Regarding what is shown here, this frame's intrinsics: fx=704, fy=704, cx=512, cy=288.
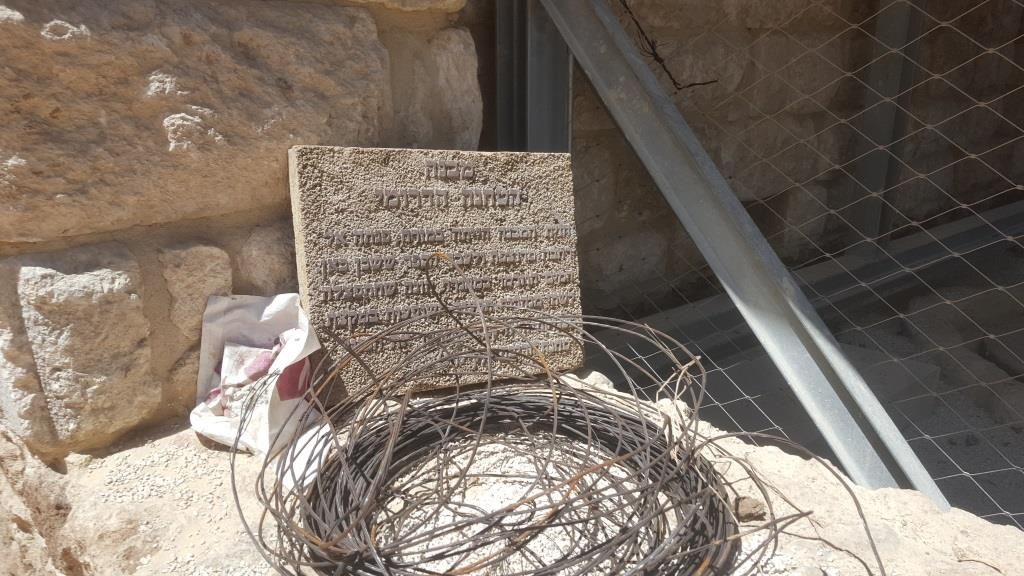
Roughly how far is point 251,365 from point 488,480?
51cm

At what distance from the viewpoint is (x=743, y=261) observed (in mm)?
1531

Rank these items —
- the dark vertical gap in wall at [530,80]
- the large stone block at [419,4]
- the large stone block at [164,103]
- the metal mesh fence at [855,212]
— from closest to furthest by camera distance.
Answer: the large stone block at [164,103]
the large stone block at [419,4]
the dark vertical gap in wall at [530,80]
the metal mesh fence at [855,212]

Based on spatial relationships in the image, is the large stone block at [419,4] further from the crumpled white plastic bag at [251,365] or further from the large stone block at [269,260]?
the crumpled white plastic bag at [251,365]

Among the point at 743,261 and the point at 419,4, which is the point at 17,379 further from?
the point at 743,261

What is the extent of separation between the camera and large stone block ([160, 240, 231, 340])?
1.28 m

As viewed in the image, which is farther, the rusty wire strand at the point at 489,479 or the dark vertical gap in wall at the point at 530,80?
the dark vertical gap in wall at the point at 530,80

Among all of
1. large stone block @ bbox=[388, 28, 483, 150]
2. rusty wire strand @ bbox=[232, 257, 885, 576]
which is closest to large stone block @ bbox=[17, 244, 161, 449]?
rusty wire strand @ bbox=[232, 257, 885, 576]

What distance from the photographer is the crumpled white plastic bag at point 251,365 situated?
1277 mm

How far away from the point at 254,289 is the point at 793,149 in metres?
1.98

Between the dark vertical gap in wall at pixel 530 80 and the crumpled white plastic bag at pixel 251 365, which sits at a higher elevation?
the dark vertical gap in wall at pixel 530 80

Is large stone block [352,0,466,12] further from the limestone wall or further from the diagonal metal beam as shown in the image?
the diagonal metal beam

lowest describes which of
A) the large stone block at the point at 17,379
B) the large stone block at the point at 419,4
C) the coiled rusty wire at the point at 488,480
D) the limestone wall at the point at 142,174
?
the coiled rusty wire at the point at 488,480

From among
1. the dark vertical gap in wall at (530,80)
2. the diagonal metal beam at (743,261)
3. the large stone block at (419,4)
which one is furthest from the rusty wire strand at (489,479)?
the large stone block at (419,4)

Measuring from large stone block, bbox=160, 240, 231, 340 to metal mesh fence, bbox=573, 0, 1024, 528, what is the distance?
1.09m
